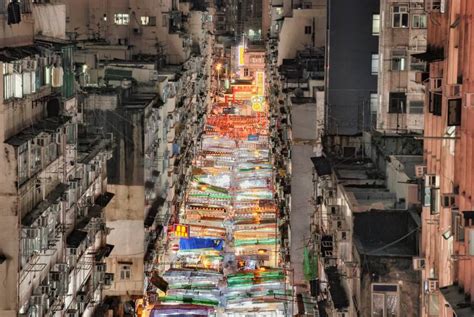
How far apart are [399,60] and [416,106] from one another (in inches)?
76.9

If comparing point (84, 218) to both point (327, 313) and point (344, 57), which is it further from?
point (344, 57)

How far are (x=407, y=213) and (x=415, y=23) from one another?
14.3 m

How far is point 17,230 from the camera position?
25375 mm

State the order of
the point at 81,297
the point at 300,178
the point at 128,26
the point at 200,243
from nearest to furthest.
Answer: the point at 81,297 → the point at 300,178 → the point at 200,243 → the point at 128,26

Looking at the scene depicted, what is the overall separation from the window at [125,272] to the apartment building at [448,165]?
22.0m

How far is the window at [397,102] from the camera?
136 ft

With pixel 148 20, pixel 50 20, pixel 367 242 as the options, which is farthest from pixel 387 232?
pixel 148 20

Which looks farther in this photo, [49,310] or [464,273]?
[49,310]

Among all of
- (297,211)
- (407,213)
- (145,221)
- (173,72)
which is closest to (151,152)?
(145,221)

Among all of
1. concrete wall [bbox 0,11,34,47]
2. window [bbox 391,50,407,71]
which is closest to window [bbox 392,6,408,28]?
window [bbox 391,50,407,71]

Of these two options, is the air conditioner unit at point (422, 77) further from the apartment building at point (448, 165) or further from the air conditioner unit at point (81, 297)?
the air conditioner unit at point (81, 297)

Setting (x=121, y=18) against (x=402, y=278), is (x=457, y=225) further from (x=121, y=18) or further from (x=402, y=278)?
(x=121, y=18)

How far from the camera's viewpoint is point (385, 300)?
87.2ft

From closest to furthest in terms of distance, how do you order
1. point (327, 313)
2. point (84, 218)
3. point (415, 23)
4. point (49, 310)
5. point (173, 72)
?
1. point (49, 310)
2. point (84, 218)
3. point (327, 313)
4. point (415, 23)
5. point (173, 72)
